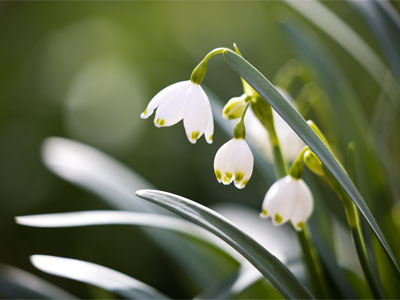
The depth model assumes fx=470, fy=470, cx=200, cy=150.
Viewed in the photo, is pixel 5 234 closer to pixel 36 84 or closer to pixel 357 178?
pixel 36 84

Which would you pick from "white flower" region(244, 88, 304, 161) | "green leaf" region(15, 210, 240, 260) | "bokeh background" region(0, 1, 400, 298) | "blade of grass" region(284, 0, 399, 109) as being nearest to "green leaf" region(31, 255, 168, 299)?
"green leaf" region(15, 210, 240, 260)

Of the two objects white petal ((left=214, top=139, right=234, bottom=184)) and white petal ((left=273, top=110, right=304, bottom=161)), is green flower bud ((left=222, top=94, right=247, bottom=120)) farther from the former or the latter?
white petal ((left=273, top=110, right=304, bottom=161))

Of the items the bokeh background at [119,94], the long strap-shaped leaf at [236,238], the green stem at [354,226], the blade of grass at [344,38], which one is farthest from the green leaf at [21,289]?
the bokeh background at [119,94]

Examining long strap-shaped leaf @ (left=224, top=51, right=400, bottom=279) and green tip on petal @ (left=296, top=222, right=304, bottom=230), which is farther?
green tip on petal @ (left=296, top=222, right=304, bottom=230)

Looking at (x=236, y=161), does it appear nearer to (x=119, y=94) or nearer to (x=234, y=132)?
(x=234, y=132)

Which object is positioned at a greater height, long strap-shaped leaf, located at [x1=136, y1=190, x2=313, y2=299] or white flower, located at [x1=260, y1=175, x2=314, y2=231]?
white flower, located at [x1=260, y1=175, x2=314, y2=231]

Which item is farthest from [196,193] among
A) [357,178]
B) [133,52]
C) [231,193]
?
[357,178]

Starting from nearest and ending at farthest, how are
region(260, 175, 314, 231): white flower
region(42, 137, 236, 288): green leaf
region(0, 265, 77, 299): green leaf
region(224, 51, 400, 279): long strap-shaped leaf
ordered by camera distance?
1. region(224, 51, 400, 279): long strap-shaped leaf
2. region(260, 175, 314, 231): white flower
3. region(0, 265, 77, 299): green leaf
4. region(42, 137, 236, 288): green leaf

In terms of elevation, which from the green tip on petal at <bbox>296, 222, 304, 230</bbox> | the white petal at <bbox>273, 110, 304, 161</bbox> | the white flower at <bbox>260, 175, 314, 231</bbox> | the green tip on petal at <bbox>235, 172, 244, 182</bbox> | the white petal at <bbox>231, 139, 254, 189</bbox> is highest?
the white petal at <bbox>273, 110, 304, 161</bbox>

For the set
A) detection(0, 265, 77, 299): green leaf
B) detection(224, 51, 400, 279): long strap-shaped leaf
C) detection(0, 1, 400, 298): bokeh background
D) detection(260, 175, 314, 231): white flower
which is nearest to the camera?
detection(224, 51, 400, 279): long strap-shaped leaf

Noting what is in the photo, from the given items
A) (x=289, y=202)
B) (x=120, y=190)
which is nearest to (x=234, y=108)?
(x=289, y=202)
